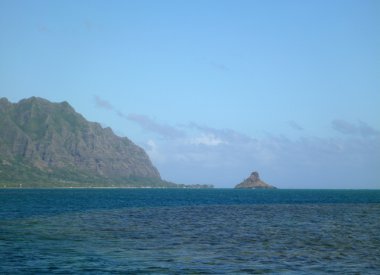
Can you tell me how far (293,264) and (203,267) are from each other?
7.52m

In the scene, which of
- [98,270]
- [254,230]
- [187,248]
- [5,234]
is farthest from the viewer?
[254,230]

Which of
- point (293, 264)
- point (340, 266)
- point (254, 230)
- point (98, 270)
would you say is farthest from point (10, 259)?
point (254, 230)

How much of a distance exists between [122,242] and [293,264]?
64.8 feet

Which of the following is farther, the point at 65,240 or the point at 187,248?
the point at 65,240

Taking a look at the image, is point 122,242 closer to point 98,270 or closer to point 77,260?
point 77,260

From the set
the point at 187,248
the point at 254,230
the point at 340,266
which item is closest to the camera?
the point at 340,266

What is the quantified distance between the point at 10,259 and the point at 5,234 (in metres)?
19.1

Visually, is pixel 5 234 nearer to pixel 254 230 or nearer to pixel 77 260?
pixel 77 260

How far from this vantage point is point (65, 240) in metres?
52.8

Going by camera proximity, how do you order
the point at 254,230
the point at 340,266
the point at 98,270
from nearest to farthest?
the point at 98,270
the point at 340,266
the point at 254,230

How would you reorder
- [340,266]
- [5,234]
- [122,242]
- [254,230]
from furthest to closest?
1. [254,230]
2. [5,234]
3. [122,242]
4. [340,266]

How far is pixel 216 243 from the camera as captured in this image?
5231 cm

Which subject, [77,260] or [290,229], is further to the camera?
[290,229]

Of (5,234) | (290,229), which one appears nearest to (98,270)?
(5,234)
